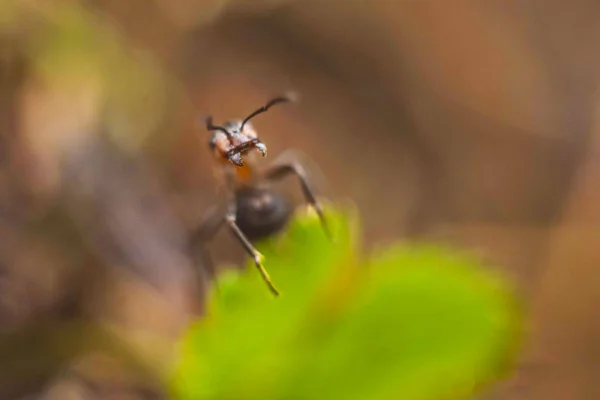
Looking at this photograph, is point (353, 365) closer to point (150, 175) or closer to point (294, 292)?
point (294, 292)

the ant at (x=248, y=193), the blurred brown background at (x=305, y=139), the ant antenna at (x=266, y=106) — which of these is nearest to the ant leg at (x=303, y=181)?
the ant at (x=248, y=193)

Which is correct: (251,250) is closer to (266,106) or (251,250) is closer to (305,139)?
(266,106)

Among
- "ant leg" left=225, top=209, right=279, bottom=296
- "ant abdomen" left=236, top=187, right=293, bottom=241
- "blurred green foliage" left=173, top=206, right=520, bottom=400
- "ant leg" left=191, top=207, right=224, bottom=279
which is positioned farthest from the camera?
"ant leg" left=191, top=207, right=224, bottom=279

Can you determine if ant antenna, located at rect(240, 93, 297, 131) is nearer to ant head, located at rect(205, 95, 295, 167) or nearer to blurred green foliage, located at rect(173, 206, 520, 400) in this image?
ant head, located at rect(205, 95, 295, 167)

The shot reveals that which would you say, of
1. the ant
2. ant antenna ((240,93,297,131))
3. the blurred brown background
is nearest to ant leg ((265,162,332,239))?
the ant

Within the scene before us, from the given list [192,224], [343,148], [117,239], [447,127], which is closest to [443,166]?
[447,127]

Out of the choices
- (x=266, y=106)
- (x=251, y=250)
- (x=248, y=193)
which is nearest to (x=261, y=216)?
(x=248, y=193)
